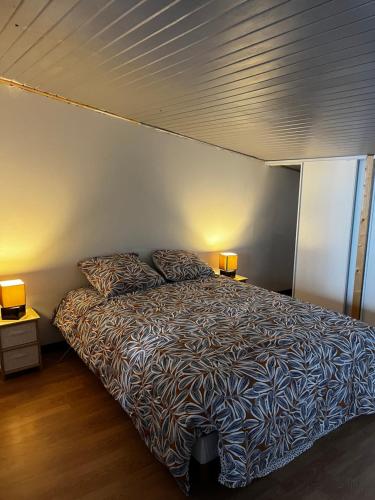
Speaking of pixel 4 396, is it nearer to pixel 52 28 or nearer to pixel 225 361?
pixel 225 361

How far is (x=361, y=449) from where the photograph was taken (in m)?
1.93

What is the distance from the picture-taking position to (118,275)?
114 inches

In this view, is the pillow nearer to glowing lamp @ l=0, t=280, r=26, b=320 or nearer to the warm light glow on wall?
the warm light glow on wall

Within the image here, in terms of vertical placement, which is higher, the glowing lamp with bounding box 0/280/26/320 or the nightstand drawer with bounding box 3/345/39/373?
the glowing lamp with bounding box 0/280/26/320

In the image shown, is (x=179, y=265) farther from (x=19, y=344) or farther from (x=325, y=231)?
(x=325, y=231)

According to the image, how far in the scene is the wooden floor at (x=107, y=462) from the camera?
1.63 meters

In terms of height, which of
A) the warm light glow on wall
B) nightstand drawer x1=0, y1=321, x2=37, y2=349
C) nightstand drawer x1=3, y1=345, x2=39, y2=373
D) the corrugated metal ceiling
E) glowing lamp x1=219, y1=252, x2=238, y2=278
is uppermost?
the corrugated metal ceiling

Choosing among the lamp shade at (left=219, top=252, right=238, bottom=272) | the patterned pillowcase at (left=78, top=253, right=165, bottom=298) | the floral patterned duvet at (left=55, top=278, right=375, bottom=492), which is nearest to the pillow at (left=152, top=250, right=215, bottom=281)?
the patterned pillowcase at (left=78, top=253, right=165, bottom=298)

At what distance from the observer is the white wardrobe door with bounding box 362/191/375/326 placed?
3330mm

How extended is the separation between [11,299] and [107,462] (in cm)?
141

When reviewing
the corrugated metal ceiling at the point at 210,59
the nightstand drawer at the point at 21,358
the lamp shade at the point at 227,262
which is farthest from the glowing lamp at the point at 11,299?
the lamp shade at the point at 227,262

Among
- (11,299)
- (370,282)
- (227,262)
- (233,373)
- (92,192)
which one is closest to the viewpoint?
(233,373)

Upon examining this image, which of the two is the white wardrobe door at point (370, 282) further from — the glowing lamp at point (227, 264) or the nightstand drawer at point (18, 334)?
the nightstand drawer at point (18, 334)

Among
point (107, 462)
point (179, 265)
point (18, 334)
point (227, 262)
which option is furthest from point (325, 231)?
point (18, 334)
